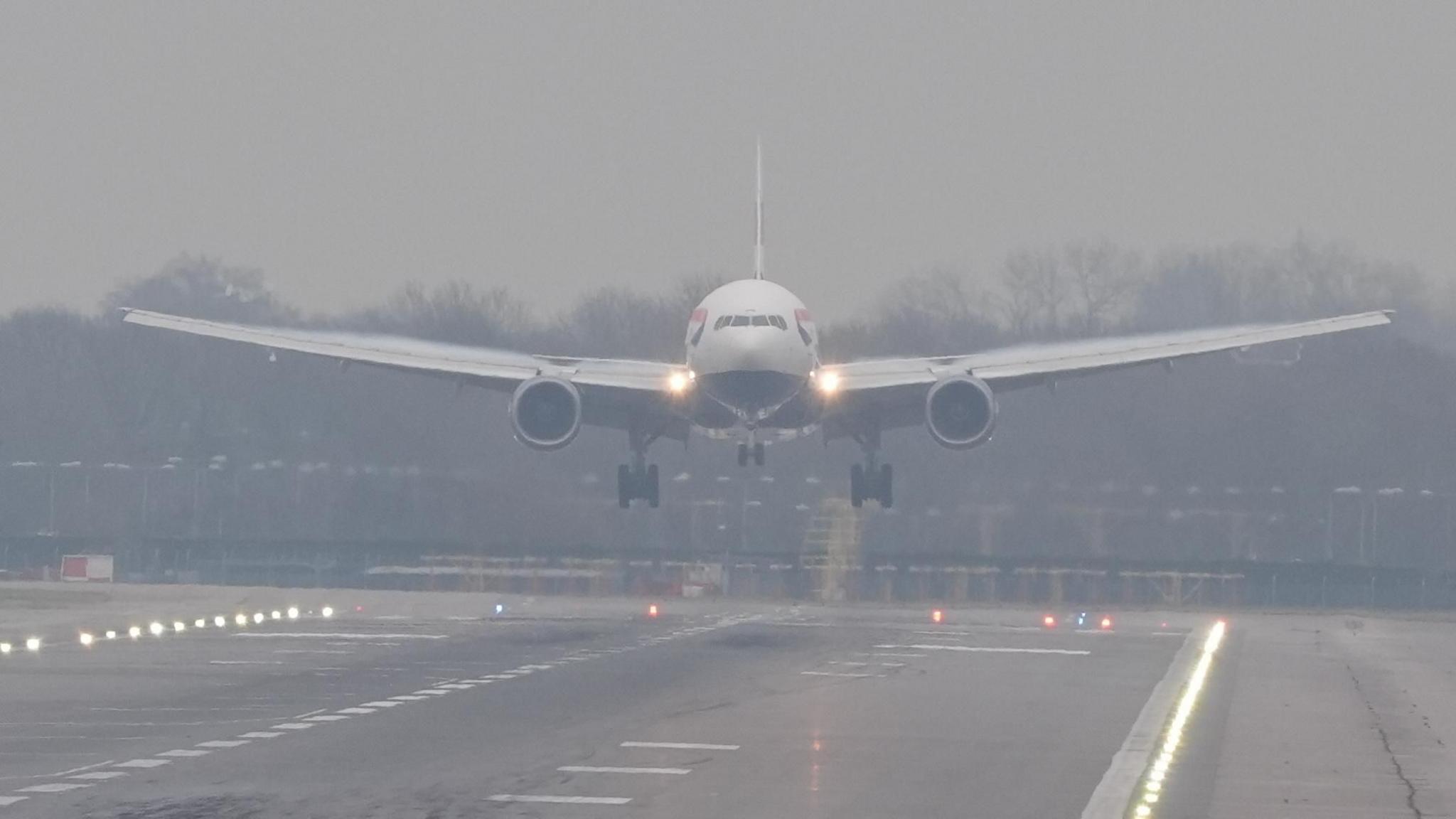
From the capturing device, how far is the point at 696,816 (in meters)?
17.6

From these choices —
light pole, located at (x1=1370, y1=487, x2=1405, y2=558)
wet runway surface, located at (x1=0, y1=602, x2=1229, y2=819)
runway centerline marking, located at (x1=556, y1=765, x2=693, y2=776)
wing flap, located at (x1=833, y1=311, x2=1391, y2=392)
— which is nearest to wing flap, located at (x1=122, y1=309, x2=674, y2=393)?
wing flap, located at (x1=833, y1=311, x2=1391, y2=392)

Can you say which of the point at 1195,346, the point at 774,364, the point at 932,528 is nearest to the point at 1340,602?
the point at 932,528

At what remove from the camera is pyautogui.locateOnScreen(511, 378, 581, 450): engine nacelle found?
44250 mm

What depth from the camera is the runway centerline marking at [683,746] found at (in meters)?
22.7

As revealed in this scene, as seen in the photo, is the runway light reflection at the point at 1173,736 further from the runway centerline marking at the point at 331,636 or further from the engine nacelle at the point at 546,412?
the runway centerline marking at the point at 331,636

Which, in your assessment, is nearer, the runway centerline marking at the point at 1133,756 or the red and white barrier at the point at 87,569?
the runway centerline marking at the point at 1133,756

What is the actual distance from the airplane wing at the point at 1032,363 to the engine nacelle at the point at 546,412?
217 inches

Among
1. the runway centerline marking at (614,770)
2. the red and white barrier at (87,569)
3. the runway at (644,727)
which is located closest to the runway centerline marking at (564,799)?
the runway at (644,727)

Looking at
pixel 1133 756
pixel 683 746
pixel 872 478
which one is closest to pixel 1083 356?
pixel 872 478

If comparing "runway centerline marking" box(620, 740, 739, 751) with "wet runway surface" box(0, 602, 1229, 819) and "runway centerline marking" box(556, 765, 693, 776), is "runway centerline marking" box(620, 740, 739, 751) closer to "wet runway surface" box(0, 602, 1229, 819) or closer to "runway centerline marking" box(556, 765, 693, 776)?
"wet runway surface" box(0, 602, 1229, 819)

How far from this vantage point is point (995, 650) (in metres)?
39.8

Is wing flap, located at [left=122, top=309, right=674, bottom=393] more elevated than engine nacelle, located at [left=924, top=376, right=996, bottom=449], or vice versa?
wing flap, located at [left=122, top=309, right=674, bottom=393]

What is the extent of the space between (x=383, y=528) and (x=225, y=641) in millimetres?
24532

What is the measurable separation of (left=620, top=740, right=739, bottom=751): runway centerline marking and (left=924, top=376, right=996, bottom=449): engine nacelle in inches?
863
